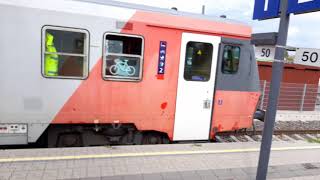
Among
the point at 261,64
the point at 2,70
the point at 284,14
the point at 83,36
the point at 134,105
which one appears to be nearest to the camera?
the point at 284,14

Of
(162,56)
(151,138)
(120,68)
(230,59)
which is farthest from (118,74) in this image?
(230,59)

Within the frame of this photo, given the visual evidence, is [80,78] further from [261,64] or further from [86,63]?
[261,64]

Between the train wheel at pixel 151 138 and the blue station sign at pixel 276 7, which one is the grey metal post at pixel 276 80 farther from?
the train wheel at pixel 151 138

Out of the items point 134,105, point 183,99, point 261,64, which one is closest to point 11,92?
point 134,105

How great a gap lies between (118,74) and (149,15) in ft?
4.15

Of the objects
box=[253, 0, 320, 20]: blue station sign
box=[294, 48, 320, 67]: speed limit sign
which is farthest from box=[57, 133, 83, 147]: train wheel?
box=[294, 48, 320, 67]: speed limit sign

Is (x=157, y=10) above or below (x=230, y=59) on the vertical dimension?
above

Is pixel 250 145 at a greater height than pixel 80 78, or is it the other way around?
pixel 80 78

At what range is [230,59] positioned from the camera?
6.98 metres

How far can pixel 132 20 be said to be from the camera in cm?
593

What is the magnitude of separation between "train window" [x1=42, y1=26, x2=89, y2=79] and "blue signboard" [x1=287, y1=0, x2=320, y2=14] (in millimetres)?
3551

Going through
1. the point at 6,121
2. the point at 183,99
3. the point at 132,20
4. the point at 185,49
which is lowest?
the point at 6,121

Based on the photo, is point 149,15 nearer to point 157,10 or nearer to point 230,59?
point 157,10

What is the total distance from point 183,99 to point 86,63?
2.06 m
